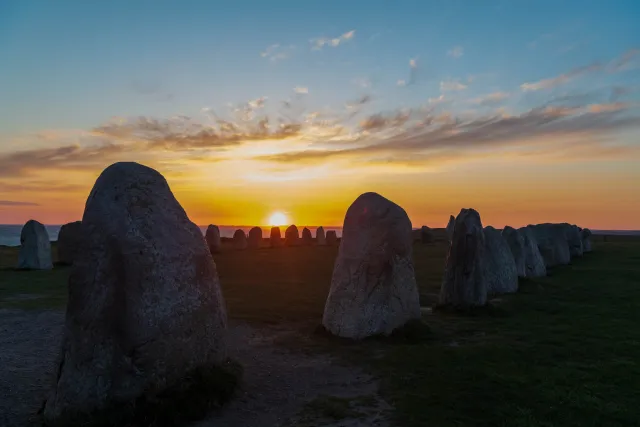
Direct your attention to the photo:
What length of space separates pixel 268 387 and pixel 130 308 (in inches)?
118

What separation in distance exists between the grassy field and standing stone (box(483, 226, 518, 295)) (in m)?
0.88

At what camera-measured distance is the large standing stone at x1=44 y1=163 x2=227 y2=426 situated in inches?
277

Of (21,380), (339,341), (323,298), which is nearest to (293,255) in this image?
(323,298)

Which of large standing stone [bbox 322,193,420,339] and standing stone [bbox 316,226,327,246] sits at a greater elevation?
standing stone [bbox 316,226,327,246]

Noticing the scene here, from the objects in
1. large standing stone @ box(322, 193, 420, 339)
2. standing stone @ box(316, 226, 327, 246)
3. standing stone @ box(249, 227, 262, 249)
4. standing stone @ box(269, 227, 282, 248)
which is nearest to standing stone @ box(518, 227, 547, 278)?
large standing stone @ box(322, 193, 420, 339)

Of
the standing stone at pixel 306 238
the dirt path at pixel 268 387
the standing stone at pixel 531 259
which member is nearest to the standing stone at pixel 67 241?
the dirt path at pixel 268 387

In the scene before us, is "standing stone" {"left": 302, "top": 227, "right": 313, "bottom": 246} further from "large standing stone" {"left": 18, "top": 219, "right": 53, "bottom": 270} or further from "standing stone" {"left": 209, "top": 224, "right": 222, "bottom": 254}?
"large standing stone" {"left": 18, "top": 219, "right": 53, "bottom": 270}

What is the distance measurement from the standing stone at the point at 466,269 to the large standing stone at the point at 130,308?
9607 millimetres

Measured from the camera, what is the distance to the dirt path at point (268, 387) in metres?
7.43

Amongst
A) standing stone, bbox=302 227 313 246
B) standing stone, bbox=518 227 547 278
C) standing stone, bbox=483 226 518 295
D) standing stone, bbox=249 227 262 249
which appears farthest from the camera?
standing stone, bbox=302 227 313 246

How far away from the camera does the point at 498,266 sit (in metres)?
19.8

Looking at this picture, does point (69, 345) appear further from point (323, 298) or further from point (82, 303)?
point (323, 298)

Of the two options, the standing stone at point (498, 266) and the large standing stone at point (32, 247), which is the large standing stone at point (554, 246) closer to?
the standing stone at point (498, 266)

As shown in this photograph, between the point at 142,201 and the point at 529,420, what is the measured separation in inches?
263
